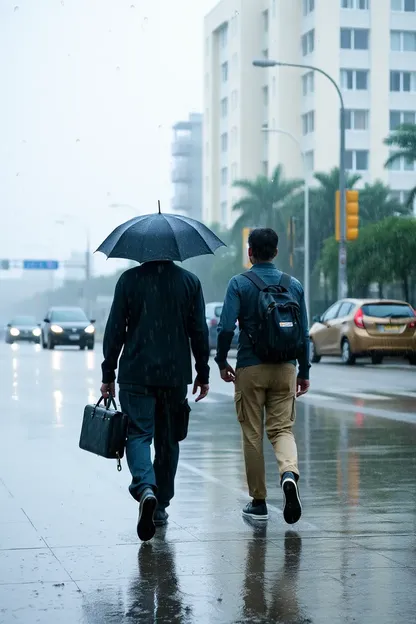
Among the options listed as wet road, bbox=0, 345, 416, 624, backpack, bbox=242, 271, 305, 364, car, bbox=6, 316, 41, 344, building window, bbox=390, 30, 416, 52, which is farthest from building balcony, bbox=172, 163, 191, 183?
backpack, bbox=242, 271, 305, 364

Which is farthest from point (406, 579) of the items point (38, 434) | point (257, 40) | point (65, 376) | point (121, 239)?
point (257, 40)

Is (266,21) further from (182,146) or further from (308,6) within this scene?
(182,146)

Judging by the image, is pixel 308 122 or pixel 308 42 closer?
pixel 308 42

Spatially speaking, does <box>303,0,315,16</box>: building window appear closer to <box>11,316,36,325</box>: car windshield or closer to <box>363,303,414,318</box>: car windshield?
<box>11,316,36,325</box>: car windshield

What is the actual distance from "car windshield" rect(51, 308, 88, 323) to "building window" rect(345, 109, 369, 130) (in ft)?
176

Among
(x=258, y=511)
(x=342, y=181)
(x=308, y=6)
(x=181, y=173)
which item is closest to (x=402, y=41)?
(x=308, y=6)

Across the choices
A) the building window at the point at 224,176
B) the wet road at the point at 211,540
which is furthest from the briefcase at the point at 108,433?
the building window at the point at 224,176

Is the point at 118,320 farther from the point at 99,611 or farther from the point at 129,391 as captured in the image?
the point at 99,611

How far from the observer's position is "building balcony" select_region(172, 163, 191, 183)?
6093 inches

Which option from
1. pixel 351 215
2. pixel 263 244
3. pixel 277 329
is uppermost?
pixel 351 215

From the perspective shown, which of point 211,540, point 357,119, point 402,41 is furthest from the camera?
point 357,119

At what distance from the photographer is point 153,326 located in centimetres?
794

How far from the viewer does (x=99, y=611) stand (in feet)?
19.2

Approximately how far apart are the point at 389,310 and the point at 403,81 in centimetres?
7010
